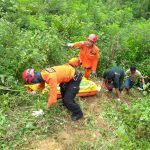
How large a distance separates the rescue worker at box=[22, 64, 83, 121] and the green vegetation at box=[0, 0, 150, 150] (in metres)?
0.36

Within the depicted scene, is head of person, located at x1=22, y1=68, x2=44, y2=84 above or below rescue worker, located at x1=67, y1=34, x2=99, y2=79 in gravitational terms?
above

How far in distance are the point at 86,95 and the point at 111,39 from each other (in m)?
3.80

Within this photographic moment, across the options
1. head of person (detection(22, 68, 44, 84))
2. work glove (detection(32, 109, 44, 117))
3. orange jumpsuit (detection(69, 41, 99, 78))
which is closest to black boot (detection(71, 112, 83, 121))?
work glove (detection(32, 109, 44, 117))

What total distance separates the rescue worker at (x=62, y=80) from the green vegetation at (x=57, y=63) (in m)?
0.36

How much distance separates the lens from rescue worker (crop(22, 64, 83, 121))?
25.3 ft

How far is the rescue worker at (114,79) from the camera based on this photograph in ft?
33.0

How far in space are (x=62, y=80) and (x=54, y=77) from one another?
0.36 metres

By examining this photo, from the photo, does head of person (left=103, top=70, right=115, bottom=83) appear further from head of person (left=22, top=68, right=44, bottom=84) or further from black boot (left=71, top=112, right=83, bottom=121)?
head of person (left=22, top=68, right=44, bottom=84)

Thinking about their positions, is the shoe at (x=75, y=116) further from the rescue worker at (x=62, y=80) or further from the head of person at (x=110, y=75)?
the head of person at (x=110, y=75)

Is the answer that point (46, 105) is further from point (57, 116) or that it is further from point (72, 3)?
point (72, 3)

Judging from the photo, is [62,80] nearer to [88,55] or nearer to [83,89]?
[83,89]

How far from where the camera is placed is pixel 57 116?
8359mm

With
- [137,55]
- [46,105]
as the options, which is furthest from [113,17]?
[46,105]

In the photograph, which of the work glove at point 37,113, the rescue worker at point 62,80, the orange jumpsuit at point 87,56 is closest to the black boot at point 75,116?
the rescue worker at point 62,80
